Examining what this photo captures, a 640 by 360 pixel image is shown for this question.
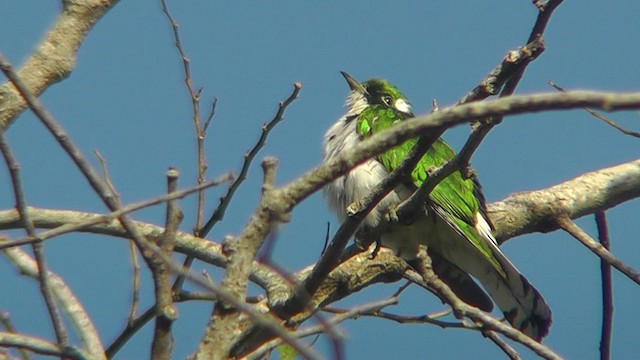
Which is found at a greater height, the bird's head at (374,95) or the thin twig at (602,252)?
the bird's head at (374,95)

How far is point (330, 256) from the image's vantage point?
10.6 ft

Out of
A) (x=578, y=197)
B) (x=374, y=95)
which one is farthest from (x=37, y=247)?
(x=374, y=95)

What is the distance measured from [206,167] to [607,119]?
1699 mm

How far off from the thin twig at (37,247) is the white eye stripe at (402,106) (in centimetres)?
497

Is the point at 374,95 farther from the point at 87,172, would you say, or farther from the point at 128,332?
the point at 87,172

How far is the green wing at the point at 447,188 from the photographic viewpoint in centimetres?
546

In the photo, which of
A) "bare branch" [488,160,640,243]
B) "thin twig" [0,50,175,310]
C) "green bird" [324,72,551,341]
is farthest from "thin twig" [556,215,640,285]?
"thin twig" [0,50,175,310]

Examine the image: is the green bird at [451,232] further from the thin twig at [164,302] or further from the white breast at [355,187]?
the thin twig at [164,302]

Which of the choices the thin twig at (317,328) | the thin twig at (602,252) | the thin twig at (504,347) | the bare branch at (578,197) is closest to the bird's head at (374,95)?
the bare branch at (578,197)

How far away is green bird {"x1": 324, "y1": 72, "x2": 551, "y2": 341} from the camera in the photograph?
5.23 metres

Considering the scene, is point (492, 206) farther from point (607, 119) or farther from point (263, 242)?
point (263, 242)

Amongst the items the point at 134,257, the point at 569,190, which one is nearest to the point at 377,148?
the point at 134,257

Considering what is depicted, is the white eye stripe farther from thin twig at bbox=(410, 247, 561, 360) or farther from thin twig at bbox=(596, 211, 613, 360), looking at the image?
thin twig at bbox=(410, 247, 561, 360)

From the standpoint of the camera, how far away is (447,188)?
5805 millimetres
